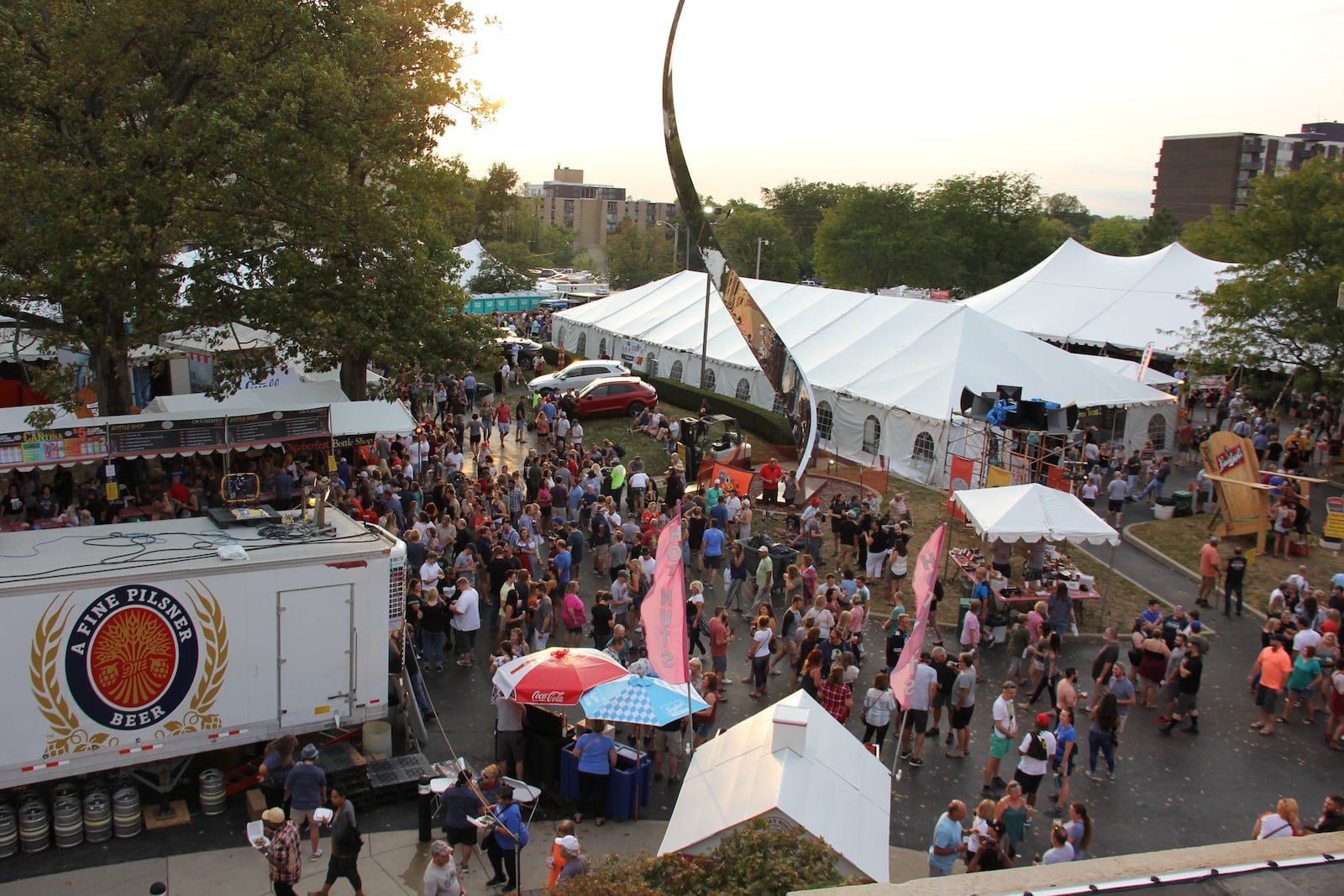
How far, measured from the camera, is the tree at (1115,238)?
408 ft

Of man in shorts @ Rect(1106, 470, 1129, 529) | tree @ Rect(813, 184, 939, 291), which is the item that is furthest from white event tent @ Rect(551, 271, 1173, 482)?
tree @ Rect(813, 184, 939, 291)

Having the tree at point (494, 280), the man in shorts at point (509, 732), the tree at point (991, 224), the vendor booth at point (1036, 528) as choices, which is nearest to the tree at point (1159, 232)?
the tree at point (991, 224)

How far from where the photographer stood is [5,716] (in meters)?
8.75

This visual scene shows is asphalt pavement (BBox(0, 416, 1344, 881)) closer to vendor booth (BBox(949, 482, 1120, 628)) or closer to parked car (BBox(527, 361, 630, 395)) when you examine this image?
vendor booth (BBox(949, 482, 1120, 628))

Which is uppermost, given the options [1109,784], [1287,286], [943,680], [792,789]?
[1287,286]

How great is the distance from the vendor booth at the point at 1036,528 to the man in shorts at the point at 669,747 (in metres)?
6.38

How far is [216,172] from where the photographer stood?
1641cm

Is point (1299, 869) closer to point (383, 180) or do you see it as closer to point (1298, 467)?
point (383, 180)

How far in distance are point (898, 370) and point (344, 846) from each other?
2086cm

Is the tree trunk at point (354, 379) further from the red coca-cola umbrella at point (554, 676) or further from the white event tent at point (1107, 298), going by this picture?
the white event tent at point (1107, 298)

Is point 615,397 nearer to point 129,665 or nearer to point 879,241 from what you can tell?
point 129,665

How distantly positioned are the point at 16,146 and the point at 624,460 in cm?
1462

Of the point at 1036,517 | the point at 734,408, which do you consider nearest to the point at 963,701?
the point at 1036,517

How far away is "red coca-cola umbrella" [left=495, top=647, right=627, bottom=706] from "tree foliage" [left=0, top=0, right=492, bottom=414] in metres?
9.52
